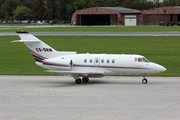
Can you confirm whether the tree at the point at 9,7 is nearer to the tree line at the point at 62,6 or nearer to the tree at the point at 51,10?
the tree line at the point at 62,6

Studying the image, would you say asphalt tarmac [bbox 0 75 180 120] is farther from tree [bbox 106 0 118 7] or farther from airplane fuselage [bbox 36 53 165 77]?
tree [bbox 106 0 118 7]

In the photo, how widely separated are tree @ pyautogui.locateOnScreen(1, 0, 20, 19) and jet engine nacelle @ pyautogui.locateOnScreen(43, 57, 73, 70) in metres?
172

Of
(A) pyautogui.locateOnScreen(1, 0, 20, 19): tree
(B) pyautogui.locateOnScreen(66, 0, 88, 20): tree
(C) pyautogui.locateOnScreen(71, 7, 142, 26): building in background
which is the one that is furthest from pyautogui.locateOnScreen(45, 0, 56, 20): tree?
(C) pyautogui.locateOnScreen(71, 7, 142, 26): building in background

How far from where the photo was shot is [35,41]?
28641mm

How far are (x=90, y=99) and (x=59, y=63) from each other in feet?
24.4

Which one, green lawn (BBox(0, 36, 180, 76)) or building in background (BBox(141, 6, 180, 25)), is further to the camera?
building in background (BBox(141, 6, 180, 25))

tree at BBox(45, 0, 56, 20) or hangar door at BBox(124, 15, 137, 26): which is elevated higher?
tree at BBox(45, 0, 56, 20)

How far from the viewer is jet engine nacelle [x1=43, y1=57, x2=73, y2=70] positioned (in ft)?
90.5

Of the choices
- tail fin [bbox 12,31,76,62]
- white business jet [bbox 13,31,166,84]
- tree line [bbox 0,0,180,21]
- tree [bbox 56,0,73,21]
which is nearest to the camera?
white business jet [bbox 13,31,166,84]

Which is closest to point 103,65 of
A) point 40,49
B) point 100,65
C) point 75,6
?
point 100,65

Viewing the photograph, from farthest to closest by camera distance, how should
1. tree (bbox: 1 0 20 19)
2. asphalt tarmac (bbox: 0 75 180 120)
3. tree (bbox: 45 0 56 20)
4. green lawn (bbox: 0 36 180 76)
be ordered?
1. tree (bbox: 1 0 20 19)
2. tree (bbox: 45 0 56 20)
3. green lawn (bbox: 0 36 180 76)
4. asphalt tarmac (bbox: 0 75 180 120)

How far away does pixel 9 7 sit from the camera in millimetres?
194000

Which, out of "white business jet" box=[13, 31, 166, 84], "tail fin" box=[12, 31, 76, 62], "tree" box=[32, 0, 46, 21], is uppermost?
"tree" box=[32, 0, 46, 21]

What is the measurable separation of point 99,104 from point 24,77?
13.8m
